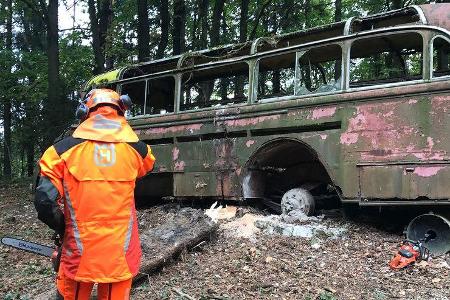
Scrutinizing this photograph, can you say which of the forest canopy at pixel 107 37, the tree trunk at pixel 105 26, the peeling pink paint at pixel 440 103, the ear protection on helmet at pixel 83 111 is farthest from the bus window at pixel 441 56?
the tree trunk at pixel 105 26

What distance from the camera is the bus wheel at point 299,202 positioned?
281 inches

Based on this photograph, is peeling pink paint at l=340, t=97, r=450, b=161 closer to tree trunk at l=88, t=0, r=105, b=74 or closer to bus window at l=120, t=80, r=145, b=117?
bus window at l=120, t=80, r=145, b=117

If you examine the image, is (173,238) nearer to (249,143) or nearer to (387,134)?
(249,143)

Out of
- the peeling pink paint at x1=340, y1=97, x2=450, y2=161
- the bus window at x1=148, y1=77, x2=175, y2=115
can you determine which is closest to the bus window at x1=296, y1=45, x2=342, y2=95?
the peeling pink paint at x1=340, y1=97, x2=450, y2=161

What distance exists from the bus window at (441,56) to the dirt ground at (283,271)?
2151 millimetres

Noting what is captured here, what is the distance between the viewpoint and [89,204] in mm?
2887

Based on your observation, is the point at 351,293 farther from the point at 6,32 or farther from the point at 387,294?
the point at 6,32

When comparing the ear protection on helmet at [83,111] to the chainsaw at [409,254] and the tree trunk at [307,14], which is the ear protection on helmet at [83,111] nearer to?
the chainsaw at [409,254]

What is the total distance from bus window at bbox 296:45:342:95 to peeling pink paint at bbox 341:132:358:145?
65 centimetres

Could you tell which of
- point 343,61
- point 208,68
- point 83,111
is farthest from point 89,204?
point 208,68

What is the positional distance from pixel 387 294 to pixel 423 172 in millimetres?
1715

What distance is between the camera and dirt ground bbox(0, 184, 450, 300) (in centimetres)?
485

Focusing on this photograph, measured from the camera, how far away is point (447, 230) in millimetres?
5895

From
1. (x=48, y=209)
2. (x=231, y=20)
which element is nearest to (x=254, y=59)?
(x=48, y=209)
